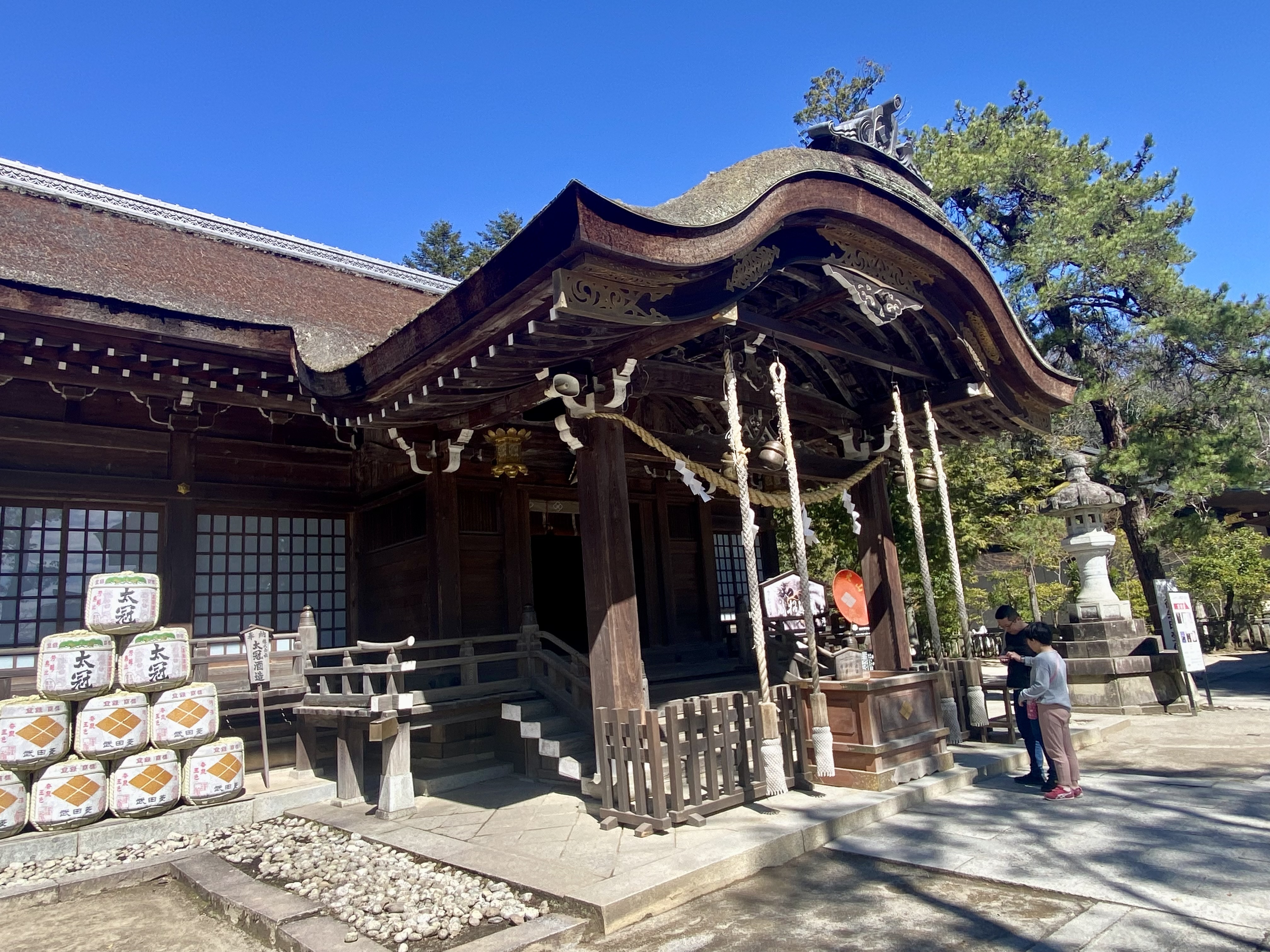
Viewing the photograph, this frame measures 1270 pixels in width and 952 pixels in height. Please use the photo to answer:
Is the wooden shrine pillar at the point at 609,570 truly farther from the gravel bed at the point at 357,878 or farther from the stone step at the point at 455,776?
the stone step at the point at 455,776

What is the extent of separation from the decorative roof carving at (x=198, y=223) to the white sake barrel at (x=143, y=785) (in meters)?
8.94

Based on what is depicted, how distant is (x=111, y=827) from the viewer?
6.31m

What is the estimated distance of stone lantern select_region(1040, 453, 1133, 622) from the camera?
1162cm

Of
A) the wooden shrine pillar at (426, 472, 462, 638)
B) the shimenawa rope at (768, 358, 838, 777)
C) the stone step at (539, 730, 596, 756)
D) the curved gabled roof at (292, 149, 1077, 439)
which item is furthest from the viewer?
the wooden shrine pillar at (426, 472, 462, 638)

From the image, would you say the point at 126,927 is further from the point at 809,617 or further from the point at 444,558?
the point at 809,617

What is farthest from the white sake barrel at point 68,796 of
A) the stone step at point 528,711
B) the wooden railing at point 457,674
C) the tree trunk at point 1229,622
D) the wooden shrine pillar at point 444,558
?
the tree trunk at point 1229,622

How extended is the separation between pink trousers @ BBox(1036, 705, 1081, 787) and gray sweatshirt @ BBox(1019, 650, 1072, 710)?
0.08 m

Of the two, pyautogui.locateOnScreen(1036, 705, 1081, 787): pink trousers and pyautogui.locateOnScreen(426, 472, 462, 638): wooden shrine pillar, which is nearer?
pyautogui.locateOnScreen(1036, 705, 1081, 787): pink trousers

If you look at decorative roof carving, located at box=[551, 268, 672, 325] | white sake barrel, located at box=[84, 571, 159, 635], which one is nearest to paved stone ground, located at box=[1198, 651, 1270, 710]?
decorative roof carving, located at box=[551, 268, 672, 325]

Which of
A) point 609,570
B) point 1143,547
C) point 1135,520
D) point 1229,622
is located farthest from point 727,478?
point 1229,622

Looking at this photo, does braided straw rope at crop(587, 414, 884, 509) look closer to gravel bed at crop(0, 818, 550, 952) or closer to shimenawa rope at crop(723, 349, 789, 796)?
shimenawa rope at crop(723, 349, 789, 796)

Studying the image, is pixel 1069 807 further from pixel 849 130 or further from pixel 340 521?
pixel 340 521

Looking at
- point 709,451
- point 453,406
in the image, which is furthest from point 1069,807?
point 453,406

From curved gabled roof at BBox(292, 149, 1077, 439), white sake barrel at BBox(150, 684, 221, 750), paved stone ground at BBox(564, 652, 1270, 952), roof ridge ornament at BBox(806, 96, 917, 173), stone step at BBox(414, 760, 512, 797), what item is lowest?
paved stone ground at BBox(564, 652, 1270, 952)
